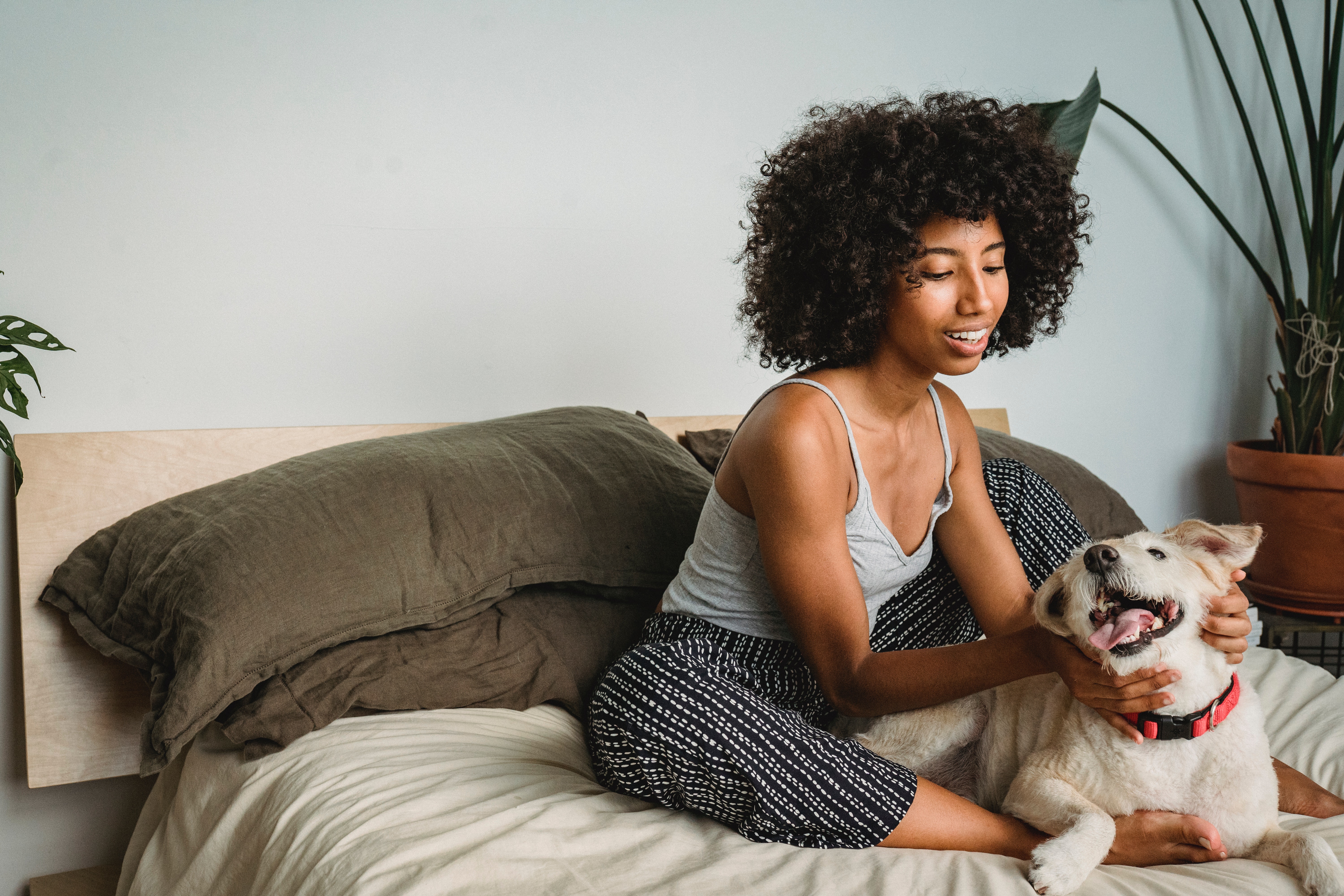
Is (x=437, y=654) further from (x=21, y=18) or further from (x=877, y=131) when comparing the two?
(x=21, y=18)

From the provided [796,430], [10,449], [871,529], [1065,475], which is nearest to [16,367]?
[10,449]

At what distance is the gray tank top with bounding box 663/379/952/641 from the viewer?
1291mm

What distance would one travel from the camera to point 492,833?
100 centimetres

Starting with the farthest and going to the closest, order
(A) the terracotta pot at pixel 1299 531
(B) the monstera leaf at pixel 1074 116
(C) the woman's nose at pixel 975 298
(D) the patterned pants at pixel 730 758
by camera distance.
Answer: (A) the terracotta pot at pixel 1299 531
(B) the monstera leaf at pixel 1074 116
(C) the woman's nose at pixel 975 298
(D) the patterned pants at pixel 730 758

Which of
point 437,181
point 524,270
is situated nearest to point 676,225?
point 524,270

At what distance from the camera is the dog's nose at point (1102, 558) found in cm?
89

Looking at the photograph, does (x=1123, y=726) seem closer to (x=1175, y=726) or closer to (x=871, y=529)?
(x=1175, y=726)

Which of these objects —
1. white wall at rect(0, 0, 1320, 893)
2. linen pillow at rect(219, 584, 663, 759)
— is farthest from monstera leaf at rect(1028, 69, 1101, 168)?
linen pillow at rect(219, 584, 663, 759)

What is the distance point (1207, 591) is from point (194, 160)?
5.70ft

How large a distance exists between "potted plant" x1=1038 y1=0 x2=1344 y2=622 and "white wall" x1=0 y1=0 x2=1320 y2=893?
40cm

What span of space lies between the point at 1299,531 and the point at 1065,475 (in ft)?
3.22

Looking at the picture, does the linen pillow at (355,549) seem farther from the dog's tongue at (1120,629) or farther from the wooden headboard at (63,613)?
the dog's tongue at (1120,629)

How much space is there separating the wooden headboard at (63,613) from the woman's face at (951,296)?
1248 mm

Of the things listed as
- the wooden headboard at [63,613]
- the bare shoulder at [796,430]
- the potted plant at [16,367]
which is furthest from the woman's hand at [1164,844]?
the wooden headboard at [63,613]
